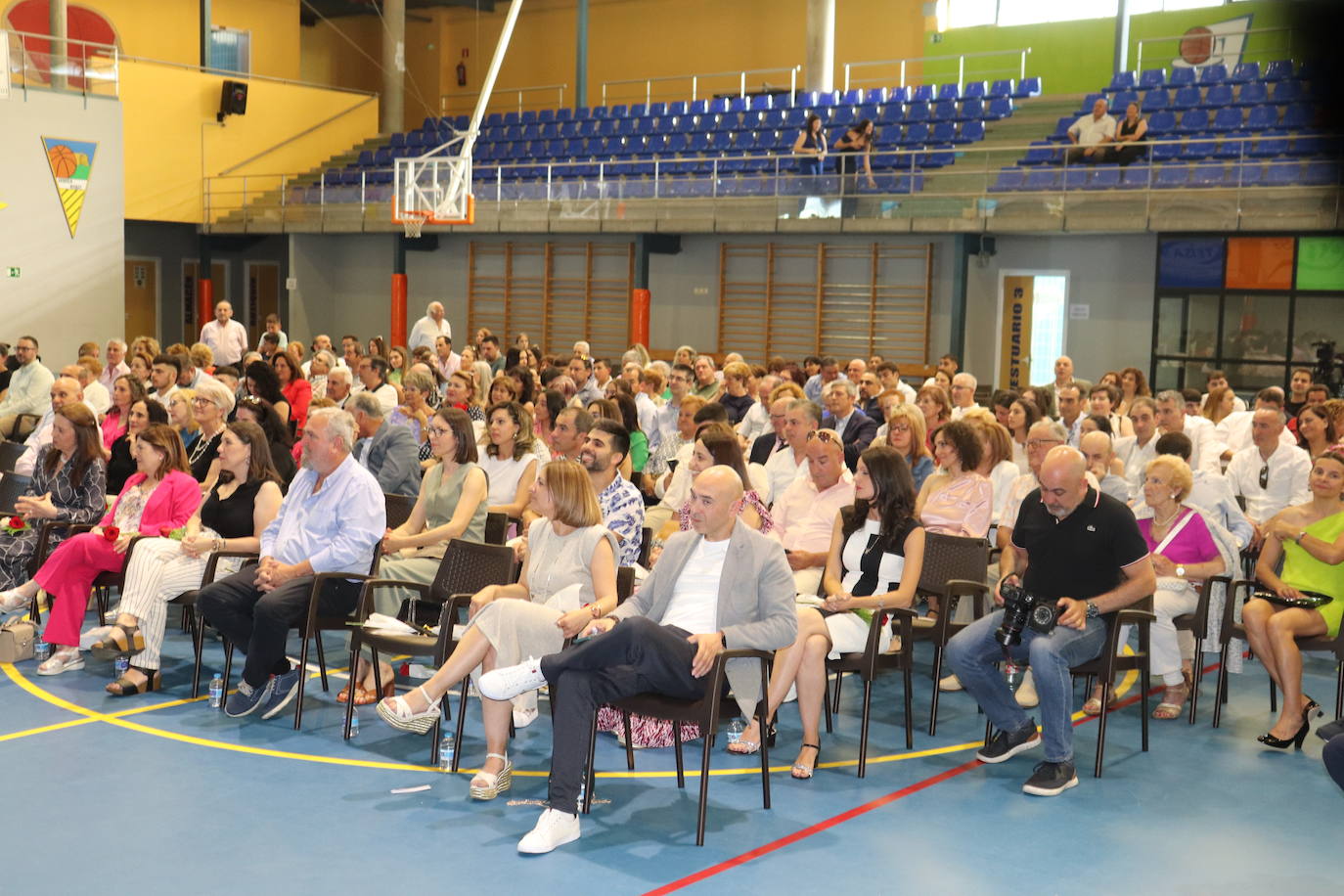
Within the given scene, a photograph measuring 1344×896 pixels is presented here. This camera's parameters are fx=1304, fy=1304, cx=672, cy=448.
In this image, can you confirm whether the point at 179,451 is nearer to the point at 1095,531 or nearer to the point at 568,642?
the point at 568,642

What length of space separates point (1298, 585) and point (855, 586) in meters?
1.92

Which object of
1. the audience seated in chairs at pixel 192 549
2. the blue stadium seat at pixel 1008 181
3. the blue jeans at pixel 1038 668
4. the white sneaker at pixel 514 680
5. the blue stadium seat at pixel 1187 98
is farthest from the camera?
the blue stadium seat at pixel 1187 98

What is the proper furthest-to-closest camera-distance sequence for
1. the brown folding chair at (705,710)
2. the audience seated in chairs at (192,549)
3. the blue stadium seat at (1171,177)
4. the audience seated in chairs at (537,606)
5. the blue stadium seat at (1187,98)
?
the blue stadium seat at (1187,98) < the blue stadium seat at (1171,177) < the audience seated in chairs at (192,549) < the audience seated in chairs at (537,606) < the brown folding chair at (705,710)

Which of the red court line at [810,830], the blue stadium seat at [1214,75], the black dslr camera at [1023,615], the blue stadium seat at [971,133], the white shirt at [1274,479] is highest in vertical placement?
the blue stadium seat at [1214,75]

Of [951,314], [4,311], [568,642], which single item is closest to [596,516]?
[568,642]

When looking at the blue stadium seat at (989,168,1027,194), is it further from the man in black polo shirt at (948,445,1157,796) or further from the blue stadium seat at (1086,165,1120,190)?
the man in black polo shirt at (948,445,1157,796)

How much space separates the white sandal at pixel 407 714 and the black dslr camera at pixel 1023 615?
210cm

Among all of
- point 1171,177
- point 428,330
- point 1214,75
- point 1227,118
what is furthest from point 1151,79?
point 428,330

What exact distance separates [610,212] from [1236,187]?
783cm

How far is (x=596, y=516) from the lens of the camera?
500 cm

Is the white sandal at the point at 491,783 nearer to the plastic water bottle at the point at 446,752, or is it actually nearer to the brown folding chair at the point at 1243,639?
the plastic water bottle at the point at 446,752

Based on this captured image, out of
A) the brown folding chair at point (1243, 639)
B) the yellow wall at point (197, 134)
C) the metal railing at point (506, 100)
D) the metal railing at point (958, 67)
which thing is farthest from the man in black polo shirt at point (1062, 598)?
the metal railing at point (506, 100)

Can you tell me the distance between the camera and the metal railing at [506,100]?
24812 mm

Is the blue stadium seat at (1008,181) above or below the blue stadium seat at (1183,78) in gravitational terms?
below
